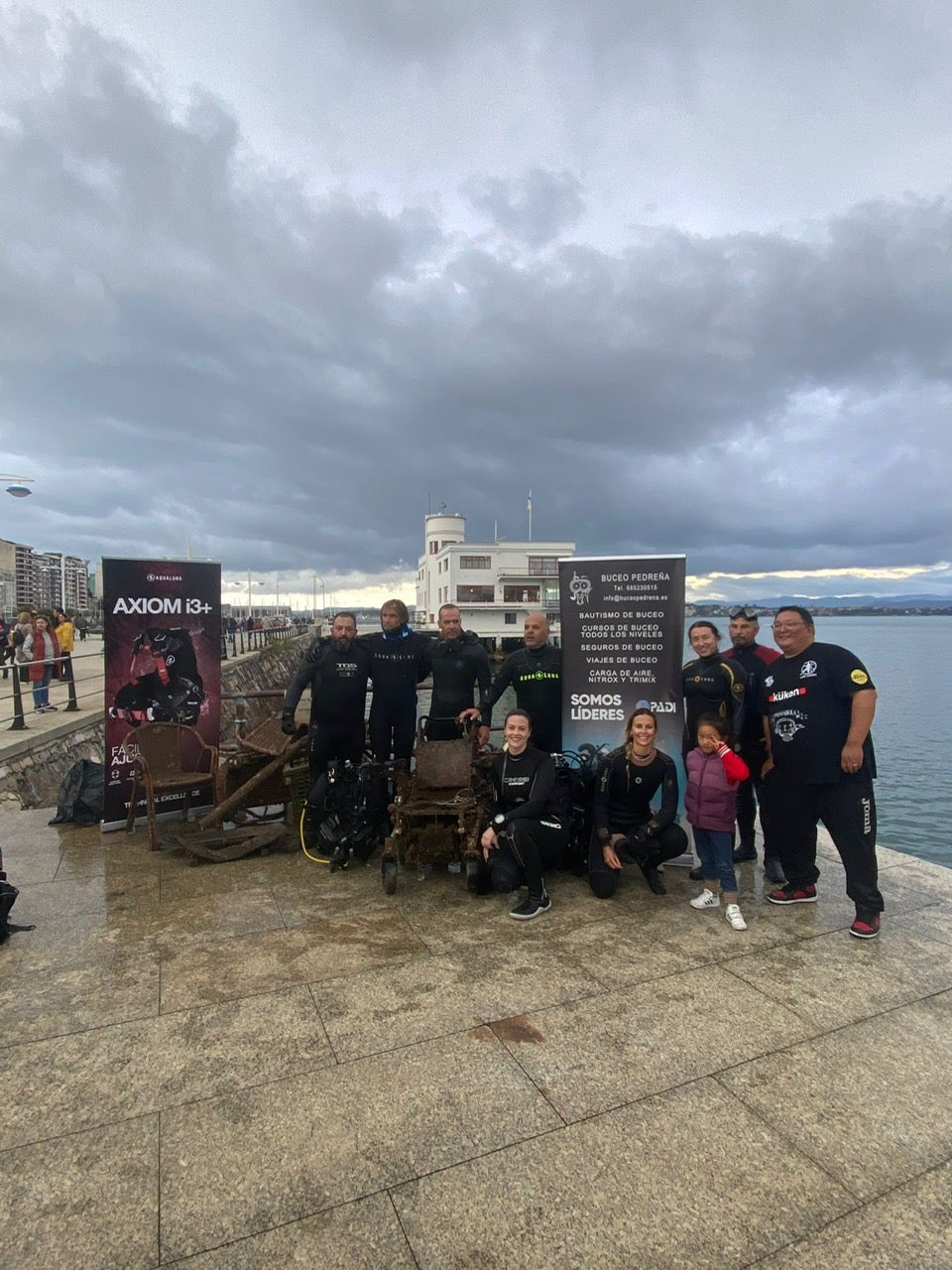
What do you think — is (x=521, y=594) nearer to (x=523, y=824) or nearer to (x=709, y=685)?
(x=709, y=685)

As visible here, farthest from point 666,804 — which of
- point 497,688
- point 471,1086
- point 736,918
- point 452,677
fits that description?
point 471,1086

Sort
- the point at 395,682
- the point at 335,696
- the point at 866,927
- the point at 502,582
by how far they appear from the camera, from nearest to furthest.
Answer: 1. the point at 866,927
2. the point at 335,696
3. the point at 395,682
4. the point at 502,582

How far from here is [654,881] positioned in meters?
4.62

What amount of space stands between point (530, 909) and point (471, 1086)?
162 cm

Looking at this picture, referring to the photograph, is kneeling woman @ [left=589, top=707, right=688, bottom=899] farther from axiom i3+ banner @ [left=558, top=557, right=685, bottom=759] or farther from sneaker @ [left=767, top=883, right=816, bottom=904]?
axiom i3+ banner @ [left=558, top=557, right=685, bottom=759]

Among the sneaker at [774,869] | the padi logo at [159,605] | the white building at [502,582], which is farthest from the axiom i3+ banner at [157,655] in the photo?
the white building at [502,582]

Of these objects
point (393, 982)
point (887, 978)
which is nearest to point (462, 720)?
point (393, 982)

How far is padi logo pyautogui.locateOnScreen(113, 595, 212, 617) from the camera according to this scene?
5809mm

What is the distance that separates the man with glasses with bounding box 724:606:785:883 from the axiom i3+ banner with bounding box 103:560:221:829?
178 inches

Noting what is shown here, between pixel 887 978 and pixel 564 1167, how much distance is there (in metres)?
2.20

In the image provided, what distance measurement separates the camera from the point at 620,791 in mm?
4715

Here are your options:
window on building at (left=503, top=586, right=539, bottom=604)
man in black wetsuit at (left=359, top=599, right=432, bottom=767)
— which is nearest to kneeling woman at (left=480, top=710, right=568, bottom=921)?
man in black wetsuit at (left=359, top=599, right=432, bottom=767)

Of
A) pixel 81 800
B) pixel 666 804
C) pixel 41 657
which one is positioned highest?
pixel 41 657

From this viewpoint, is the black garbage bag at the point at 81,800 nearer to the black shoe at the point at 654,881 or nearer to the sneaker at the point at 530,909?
the sneaker at the point at 530,909
